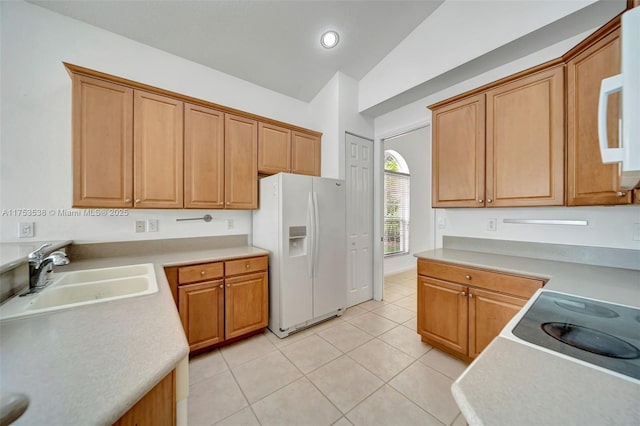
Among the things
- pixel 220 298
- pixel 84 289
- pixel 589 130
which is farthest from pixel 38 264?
pixel 589 130

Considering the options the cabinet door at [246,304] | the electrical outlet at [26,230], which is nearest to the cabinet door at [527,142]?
the cabinet door at [246,304]

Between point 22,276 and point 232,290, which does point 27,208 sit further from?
point 232,290

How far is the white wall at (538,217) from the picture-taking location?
1651 mm

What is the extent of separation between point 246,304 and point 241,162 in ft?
4.93

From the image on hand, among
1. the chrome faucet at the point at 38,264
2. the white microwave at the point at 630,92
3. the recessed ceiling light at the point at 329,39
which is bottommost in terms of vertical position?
the chrome faucet at the point at 38,264

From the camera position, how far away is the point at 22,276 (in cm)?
121

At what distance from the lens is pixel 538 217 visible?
1992 mm

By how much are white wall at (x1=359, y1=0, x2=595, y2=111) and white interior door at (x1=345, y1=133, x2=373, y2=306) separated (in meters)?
0.60

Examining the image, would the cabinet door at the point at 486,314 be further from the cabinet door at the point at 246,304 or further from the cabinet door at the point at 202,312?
the cabinet door at the point at 202,312

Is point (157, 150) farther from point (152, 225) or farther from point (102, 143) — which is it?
point (152, 225)

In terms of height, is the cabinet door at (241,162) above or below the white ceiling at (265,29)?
below

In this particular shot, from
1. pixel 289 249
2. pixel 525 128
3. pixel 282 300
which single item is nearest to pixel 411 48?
pixel 525 128

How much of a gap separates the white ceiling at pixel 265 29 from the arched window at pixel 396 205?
2.11m

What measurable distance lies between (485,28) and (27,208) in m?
4.13
